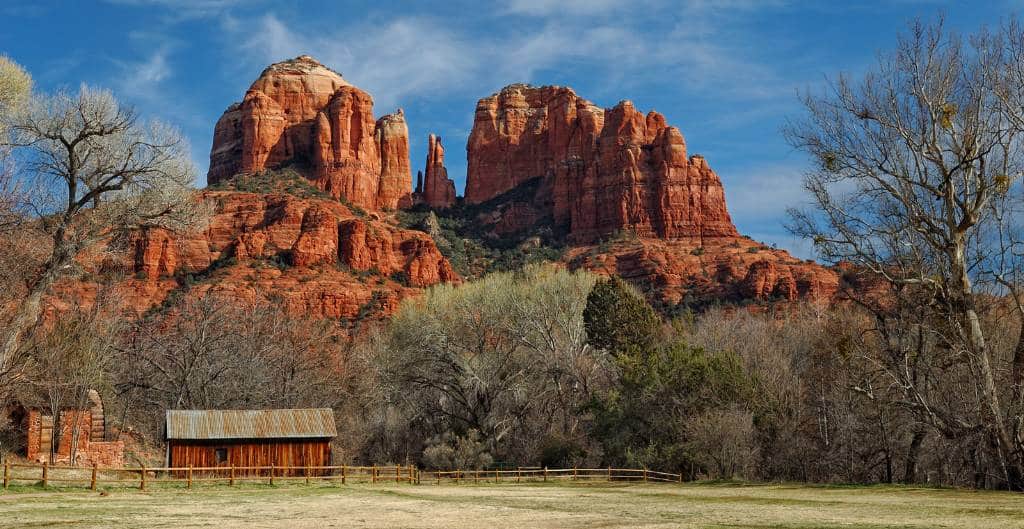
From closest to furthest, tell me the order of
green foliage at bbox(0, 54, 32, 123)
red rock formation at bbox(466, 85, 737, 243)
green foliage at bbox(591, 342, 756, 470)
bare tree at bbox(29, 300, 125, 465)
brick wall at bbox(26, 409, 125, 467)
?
green foliage at bbox(0, 54, 32, 123), brick wall at bbox(26, 409, 125, 467), bare tree at bbox(29, 300, 125, 465), green foliage at bbox(591, 342, 756, 470), red rock formation at bbox(466, 85, 737, 243)

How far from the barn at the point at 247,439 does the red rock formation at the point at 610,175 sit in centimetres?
9497

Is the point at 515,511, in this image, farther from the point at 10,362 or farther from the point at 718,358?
the point at 718,358

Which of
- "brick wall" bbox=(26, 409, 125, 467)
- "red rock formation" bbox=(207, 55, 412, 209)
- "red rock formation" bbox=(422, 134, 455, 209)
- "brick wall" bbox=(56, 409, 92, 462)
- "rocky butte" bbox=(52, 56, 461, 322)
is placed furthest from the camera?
"red rock formation" bbox=(422, 134, 455, 209)

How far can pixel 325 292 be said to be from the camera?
344ft

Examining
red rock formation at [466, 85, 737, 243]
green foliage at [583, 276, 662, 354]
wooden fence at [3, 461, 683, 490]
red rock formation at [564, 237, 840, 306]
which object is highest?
red rock formation at [466, 85, 737, 243]

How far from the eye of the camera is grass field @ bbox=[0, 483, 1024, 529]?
57.9ft

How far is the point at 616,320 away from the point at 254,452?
27.0m

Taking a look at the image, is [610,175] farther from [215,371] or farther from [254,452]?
[254,452]

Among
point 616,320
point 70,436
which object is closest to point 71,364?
point 70,436

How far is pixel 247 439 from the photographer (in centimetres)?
3972

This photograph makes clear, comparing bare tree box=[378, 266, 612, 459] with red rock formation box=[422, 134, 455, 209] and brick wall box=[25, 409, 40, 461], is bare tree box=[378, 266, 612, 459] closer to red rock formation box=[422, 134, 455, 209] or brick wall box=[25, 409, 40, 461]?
brick wall box=[25, 409, 40, 461]

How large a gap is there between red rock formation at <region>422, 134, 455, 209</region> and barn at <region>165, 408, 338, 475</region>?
123937mm

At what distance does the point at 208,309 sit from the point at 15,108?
97.5 ft

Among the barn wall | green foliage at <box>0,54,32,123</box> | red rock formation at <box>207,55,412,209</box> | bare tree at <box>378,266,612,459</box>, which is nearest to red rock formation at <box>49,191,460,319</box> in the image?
red rock formation at <box>207,55,412,209</box>
